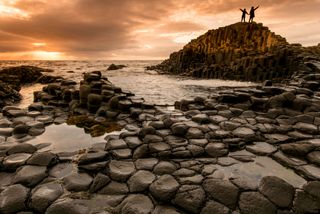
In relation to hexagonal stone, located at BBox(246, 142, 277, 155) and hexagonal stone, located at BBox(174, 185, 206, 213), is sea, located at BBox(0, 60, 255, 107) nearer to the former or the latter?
hexagonal stone, located at BBox(246, 142, 277, 155)

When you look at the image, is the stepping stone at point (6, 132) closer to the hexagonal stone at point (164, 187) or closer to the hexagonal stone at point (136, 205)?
the hexagonal stone at point (136, 205)

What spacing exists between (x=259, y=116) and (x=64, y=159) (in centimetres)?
555

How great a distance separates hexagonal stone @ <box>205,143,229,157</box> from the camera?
4534mm

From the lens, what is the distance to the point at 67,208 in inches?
119

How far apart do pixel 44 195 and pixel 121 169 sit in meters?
1.28

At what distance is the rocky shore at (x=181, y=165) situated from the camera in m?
3.14

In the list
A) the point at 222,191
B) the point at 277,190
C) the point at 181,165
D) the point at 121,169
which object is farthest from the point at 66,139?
the point at 277,190

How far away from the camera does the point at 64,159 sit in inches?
173

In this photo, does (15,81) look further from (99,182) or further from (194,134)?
(99,182)

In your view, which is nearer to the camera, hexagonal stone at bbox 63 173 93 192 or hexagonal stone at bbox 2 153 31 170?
hexagonal stone at bbox 63 173 93 192

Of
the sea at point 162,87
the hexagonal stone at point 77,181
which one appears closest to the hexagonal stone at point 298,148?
the hexagonal stone at point 77,181

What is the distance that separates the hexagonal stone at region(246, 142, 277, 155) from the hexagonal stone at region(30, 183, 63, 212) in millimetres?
3872

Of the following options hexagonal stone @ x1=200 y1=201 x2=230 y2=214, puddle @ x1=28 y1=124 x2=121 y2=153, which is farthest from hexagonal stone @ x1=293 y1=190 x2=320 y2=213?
puddle @ x1=28 y1=124 x2=121 y2=153

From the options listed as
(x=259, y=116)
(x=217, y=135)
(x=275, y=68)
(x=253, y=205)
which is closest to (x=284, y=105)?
(x=259, y=116)
